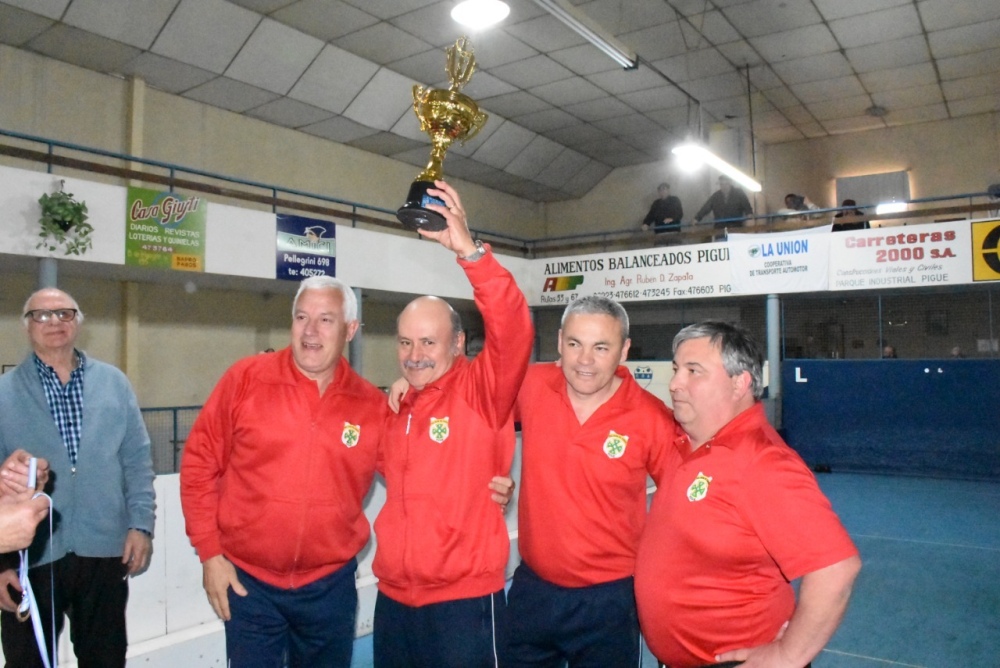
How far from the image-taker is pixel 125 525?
3.03m

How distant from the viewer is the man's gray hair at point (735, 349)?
210cm

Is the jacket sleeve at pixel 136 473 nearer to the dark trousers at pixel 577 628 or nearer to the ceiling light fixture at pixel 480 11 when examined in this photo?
the dark trousers at pixel 577 628

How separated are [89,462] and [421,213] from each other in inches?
71.4

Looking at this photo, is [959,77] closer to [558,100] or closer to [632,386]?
[558,100]

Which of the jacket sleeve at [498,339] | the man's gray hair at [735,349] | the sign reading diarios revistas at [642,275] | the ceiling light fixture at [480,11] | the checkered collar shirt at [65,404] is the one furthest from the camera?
the sign reading diarios revistas at [642,275]

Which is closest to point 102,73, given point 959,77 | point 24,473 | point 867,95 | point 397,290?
point 397,290

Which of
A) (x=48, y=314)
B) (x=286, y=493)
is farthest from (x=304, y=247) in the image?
(x=286, y=493)

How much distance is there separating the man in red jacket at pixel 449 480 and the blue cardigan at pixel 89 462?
1.33m

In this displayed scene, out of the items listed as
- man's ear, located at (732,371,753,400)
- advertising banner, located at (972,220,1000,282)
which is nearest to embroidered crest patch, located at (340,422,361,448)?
man's ear, located at (732,371,753,400)

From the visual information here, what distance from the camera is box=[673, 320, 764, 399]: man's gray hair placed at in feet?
6.90

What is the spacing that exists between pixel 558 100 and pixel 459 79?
434 inches

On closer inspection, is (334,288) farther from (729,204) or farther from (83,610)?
(729,204)

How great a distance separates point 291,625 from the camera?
2.56m

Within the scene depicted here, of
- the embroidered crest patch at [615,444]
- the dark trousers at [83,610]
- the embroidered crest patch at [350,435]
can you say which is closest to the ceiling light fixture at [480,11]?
the embroidered crest patch at [350,435]
